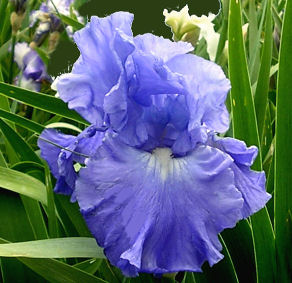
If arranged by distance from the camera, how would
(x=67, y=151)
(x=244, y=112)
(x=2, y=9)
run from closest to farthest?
(x=67, y=151)
(x=244, y=112)
(x=2, y=9)

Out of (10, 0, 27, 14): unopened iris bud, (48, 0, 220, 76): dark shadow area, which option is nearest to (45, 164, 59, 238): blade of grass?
(48, 0, 220, 76): dark shadow area

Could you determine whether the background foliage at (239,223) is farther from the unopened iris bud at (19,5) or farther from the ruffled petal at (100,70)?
the unopened iris bud at (19,5)

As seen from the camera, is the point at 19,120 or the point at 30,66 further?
the point at 30,66

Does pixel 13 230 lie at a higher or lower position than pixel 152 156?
lower

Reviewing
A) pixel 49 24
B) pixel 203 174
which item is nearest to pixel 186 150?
pixel 203 174

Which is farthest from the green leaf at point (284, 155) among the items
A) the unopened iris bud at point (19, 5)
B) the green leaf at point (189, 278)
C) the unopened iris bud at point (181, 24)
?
the unopened iris bud at point (19, 5)

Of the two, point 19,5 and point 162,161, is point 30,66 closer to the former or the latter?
point 19,5

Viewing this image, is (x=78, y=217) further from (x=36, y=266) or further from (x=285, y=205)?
(x=285, y=205)

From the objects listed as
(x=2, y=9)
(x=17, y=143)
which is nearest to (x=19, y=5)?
(x=2, y=9)
